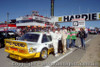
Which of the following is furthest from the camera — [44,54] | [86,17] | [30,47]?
[86,17]

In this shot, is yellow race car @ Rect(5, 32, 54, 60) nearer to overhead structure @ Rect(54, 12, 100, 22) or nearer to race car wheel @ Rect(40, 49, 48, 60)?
race car wheel @ Rect(40, 49, 48, 60)

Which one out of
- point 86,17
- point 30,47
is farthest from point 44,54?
point 86,17

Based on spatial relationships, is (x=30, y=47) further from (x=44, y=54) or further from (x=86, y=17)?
(x=86, y=17)

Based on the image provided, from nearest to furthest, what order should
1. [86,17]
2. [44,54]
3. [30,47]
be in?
[30,47]
[44,54]
[86,17]

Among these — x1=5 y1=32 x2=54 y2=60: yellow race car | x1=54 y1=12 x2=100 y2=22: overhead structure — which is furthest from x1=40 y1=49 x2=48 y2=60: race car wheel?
x1=54 y1=12 x2=100 y2=22: overhead structure

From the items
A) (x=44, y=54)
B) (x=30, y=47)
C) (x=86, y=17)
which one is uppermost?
(x=86, y=17)

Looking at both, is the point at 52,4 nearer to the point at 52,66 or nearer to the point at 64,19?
the point at 64,19

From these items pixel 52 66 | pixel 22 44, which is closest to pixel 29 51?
pixel 22 44

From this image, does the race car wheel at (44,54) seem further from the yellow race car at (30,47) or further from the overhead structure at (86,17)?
the overhead structure at (86,17)

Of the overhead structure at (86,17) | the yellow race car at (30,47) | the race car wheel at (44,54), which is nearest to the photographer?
the yellow race car at (30,47)

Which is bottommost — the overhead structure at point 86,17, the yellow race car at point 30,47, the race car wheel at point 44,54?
the race car wheel at point 44,54

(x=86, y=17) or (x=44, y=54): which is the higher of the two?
(x=86, y=17)

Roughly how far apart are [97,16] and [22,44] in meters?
29.6

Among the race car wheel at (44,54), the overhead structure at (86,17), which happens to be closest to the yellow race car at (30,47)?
the race car wheel at (44,54)
